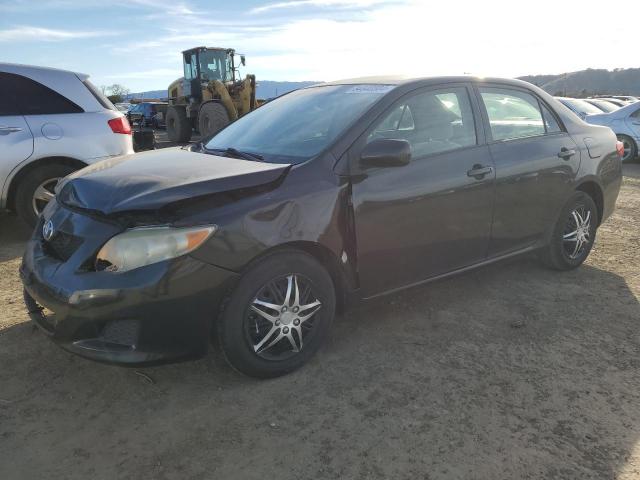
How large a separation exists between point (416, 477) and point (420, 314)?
1.64 meters

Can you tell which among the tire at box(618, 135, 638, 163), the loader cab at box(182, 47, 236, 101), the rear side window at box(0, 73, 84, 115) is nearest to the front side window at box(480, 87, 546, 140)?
the rear side window at box(0, 73, 84, 115)

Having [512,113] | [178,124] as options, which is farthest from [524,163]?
[178,124]

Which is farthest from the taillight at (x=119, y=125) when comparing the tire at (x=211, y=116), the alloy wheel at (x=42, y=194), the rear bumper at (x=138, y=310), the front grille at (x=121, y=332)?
the tire at (x=211, y=116)

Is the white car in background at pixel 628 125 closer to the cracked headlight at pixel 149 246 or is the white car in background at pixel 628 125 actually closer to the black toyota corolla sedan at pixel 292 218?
the black toyota corolla sedan at pixel 292 218

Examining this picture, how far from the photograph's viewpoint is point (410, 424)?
99.7 inches

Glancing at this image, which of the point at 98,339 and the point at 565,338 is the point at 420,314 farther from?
the point at 98,339

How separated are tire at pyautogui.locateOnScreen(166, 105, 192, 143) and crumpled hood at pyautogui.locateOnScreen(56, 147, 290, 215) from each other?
1483 centimetres

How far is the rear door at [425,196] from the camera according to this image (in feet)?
10.2

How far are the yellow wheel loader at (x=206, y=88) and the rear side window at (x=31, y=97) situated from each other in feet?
34.1

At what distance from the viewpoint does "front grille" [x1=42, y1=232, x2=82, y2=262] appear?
2656mm

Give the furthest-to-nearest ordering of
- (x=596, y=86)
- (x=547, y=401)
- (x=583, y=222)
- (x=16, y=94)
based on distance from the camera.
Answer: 1. (x=596, y=86)
2. (x=16, y=94)
3. (x=583, y=222)
4. (x=547, y=401)

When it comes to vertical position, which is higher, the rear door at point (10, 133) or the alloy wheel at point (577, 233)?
the rear door at point (10, 133)

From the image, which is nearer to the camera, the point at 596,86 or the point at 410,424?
the point at 410,424

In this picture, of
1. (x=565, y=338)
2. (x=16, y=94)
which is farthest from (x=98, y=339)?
(x=16, y=94)
